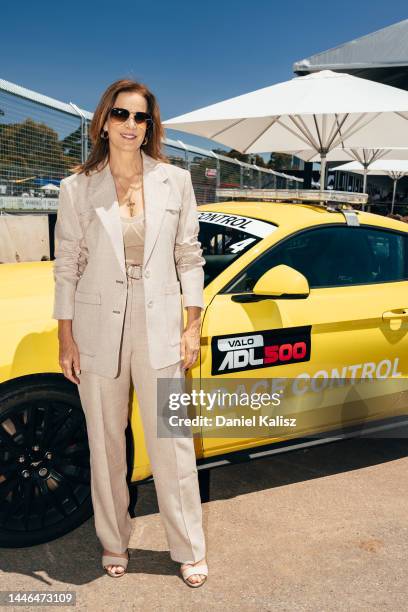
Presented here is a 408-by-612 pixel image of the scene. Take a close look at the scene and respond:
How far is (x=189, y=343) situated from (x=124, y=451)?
1.74ft

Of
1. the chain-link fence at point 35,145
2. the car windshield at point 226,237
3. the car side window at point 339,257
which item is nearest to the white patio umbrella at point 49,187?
the chain-link fence at point 35,145

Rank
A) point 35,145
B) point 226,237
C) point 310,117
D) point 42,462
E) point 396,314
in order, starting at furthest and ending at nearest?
1. point 35,145
2. point 310,117
3. point 396,314
4. point 226,237
5. point 42,462

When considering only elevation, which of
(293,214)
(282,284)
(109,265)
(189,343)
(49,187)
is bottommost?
(189,343)

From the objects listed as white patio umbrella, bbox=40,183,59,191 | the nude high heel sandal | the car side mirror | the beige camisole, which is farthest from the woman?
white patio umbrella, bbox=40,183,59,191

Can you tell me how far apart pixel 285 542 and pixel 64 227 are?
176 centimetres

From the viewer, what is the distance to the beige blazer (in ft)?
6.68

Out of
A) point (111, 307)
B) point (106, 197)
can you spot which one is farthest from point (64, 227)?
point (111, 307)

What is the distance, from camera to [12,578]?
7.72 feet

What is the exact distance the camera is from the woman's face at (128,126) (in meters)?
2.07

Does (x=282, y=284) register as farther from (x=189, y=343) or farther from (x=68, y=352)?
(x=68, y=352)

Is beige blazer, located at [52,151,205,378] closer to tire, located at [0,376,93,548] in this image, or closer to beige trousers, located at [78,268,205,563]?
beige trousers, located at [78,268,205,563]

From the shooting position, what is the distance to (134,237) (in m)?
2.05

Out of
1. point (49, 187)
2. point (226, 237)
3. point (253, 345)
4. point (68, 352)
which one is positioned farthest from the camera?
point (49, 187)

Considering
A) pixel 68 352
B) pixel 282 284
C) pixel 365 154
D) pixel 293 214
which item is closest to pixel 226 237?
pixel 293 214
